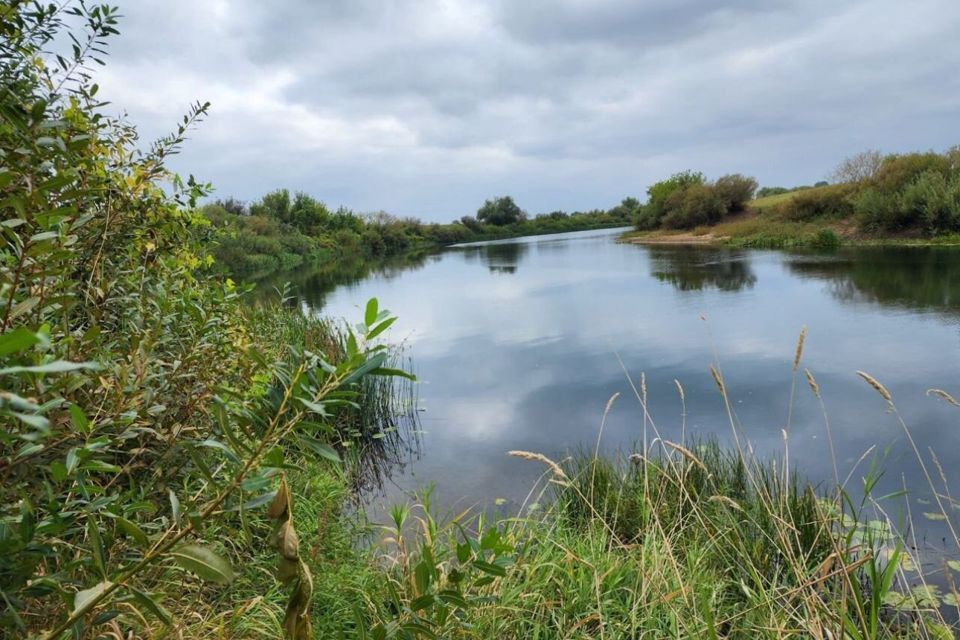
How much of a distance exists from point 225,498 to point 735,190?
3655 centimetres

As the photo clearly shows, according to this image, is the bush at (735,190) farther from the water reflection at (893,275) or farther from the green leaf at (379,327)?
the green leaf at (379,327)

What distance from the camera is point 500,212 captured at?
233ft

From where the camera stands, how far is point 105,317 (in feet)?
6.01

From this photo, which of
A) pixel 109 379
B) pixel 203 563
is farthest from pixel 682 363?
pixel 203 563

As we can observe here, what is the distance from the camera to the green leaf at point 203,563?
27.2 inches

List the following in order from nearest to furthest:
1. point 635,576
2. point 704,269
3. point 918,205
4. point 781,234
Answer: point 635,576 < point 704,269 < point 918,205 < point 781,234

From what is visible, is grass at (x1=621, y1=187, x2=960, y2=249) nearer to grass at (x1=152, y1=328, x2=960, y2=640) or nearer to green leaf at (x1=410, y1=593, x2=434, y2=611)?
grass at (x1=152, y1=328, x2=960, y2=640)

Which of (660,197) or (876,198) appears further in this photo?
(660,197)

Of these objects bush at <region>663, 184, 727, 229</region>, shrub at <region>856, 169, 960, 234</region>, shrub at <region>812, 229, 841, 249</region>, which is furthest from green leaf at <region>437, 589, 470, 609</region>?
bush at <region>663, 184, 727, 229</region>

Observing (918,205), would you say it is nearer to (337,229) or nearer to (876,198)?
(876,198)

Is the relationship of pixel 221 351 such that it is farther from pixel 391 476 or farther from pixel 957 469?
pixel 957 469

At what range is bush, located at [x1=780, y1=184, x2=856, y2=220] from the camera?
82.9 ft

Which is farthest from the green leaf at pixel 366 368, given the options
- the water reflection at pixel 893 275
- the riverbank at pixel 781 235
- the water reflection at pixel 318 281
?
the riverbank at pixel 781 235

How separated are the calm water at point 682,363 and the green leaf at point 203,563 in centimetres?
343
